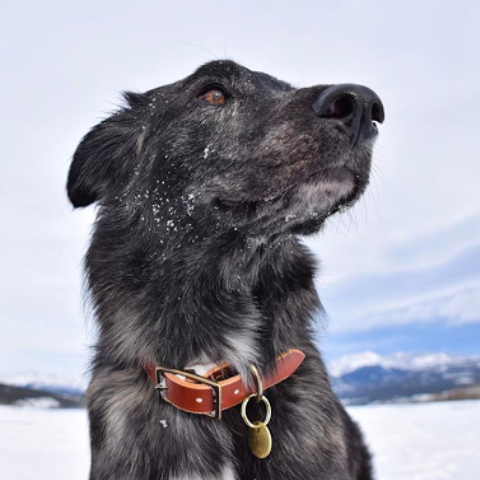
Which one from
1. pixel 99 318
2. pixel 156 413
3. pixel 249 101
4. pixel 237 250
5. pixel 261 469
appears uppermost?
pixel 249 101

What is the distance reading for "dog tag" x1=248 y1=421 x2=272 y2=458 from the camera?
91.8 inches

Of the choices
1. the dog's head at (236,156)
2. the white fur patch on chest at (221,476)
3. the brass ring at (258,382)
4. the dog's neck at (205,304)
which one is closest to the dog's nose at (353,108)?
the dog's head at (236,156)

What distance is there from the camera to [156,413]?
2555 mm

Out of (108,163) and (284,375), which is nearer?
(284,375)

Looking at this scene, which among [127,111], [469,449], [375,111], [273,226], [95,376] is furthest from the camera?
[469,449]

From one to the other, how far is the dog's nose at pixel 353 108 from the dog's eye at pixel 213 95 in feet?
2.34

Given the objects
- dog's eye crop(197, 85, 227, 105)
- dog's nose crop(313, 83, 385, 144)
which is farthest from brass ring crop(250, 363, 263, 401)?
dog's eye crop(197, 85, 227, 105)

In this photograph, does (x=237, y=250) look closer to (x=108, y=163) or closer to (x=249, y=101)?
(x=249, y=101)

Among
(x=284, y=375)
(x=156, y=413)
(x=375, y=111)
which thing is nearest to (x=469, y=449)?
(x=284, y=375)

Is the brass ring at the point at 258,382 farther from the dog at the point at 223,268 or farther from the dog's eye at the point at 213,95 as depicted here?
the dog's eye at the point at 213,95

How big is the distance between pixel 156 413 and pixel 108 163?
5.41 feet

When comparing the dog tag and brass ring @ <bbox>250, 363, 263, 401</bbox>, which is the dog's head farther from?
the dog tag

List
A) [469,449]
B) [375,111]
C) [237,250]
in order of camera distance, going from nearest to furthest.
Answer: [375,111] < [237,250] < [469,449]

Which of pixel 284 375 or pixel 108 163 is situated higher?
pixel 108 163
